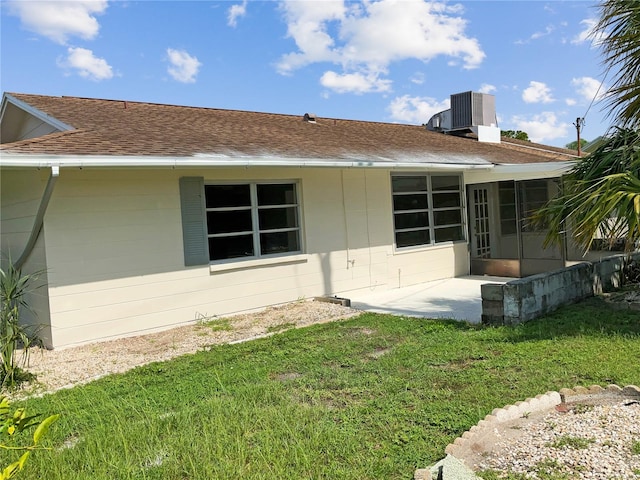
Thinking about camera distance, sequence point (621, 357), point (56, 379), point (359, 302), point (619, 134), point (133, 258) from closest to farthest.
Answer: point (621, 357) < point (56, 379) < point (619, 134) < point (133, 258) < point (359, 302)

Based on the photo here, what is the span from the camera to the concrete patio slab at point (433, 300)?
8.63 m

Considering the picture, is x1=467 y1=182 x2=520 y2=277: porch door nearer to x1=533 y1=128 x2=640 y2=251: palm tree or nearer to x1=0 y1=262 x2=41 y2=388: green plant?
x1=533 y1=128 x2=640 y2=251: palm tree

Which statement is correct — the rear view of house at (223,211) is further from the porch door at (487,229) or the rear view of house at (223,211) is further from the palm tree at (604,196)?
the palm tree at (604,196)

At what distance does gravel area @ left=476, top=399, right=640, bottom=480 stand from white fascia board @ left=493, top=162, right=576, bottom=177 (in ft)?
23.5

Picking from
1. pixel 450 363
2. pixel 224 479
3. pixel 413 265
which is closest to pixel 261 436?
pixel 224 479

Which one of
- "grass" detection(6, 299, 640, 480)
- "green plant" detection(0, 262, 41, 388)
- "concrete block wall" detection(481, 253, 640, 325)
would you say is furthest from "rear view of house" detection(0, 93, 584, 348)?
"concrete block wall" detection(481, 253, 640, 325)

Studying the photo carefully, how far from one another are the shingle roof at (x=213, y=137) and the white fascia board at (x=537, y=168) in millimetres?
702

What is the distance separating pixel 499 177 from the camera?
12.3m

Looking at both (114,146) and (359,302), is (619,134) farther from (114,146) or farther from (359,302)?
(114,146)

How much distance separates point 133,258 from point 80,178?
149cm

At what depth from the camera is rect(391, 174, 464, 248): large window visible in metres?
12.0

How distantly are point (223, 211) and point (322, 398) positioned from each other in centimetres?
526

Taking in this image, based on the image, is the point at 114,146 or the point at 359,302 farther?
the point at 359,302

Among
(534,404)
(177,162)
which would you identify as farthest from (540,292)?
(177,162)
